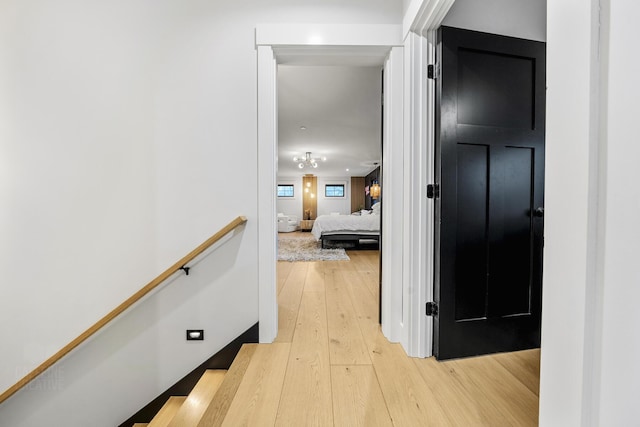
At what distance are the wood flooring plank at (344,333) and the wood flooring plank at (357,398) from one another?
0.09 m

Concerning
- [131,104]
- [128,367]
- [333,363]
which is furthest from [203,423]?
[131,104]

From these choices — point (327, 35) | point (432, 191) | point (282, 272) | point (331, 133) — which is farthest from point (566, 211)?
point (331, 133)

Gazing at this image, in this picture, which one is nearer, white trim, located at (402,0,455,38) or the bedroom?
white trim, located at (402,0,455,38)

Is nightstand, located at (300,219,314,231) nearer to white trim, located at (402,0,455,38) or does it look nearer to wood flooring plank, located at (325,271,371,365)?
wood flooring plank, located at (325,271,371,365)

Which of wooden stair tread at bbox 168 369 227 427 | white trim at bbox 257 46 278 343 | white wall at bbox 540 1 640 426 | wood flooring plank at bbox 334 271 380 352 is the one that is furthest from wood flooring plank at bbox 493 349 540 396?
wooden stair tread at bbox 168 369 227 427

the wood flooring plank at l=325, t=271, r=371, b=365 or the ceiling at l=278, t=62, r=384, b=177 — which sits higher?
the ceiling at l=278, t=62, r=384, b=177

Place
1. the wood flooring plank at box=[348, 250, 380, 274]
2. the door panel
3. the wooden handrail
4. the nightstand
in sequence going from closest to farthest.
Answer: the door panel, the wooden handrail, the wood flooring plank at box=[348, 250, 380, 274], the nightstand

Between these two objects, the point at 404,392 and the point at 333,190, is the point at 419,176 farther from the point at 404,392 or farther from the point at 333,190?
the point at 333,190

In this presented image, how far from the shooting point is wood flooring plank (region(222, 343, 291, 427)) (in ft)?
3.73

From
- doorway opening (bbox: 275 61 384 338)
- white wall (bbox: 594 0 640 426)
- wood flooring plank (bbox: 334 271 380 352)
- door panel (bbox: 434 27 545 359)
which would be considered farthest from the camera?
doorway opening (bbox: 275 61 384 338)

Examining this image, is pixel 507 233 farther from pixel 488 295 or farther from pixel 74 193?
pixel 74 193

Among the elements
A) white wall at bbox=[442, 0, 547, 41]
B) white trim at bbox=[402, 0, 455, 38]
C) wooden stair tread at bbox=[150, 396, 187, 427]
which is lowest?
wooden stair tread at bbox=[150, 396, 187, 427]

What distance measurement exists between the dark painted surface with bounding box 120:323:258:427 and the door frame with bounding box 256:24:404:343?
120 millimetres

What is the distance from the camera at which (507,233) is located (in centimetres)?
158
